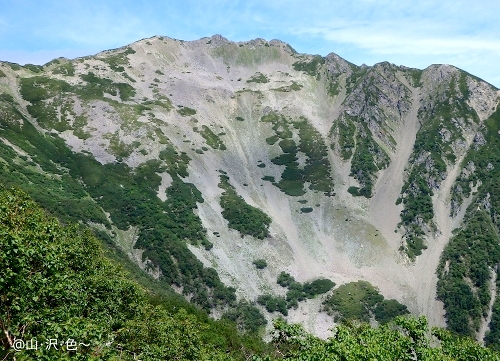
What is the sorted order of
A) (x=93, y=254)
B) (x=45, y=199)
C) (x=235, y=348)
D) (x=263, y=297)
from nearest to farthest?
(x=93, y=254) < (x=235, y=348) < (x=45, y=199) < (x=263, y=297)

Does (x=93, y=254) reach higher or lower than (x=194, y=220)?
higher

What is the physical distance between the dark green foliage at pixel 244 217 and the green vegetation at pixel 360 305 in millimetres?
44258

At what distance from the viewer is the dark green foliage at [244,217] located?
179m

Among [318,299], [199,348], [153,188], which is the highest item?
[199,348]

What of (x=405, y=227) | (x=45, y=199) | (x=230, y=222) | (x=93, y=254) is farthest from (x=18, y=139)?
(x=405, y=227)

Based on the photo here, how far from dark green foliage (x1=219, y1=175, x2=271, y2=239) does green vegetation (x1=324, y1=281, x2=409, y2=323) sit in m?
44.3

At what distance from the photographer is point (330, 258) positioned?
177375mm

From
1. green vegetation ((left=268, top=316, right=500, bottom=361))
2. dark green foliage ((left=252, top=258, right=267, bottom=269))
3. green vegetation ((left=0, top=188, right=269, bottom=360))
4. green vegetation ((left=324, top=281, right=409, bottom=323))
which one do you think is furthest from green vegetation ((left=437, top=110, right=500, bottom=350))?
green vegetation ((left=268, top=316, right=500, bottom=361))

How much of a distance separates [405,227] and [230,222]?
91.2 meters

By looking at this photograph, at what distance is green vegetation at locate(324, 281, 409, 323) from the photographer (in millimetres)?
148250

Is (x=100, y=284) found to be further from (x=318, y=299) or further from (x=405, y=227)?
(x=405, y=227)

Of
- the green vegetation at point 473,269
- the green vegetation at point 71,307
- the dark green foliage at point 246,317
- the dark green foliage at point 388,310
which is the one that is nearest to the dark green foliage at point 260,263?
the dark green foliage at point 246,317

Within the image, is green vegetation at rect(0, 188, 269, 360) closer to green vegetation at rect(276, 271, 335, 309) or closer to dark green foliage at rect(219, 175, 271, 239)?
green vegetation at rect(276, 271, 335, 309)

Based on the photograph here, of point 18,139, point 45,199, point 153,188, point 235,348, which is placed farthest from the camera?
point 153,188
